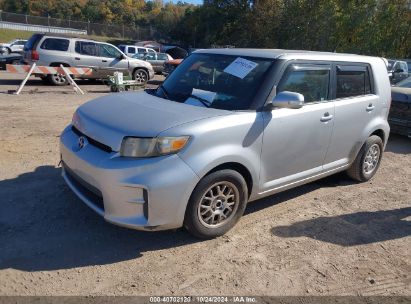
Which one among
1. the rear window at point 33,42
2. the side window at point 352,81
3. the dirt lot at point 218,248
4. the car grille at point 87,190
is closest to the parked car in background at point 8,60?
the rear window at point 33,42

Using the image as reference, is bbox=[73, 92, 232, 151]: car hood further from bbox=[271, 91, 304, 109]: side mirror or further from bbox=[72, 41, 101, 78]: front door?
bbox=[72, 41, 101, 78]: front door

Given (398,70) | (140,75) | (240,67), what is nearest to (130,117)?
(240,67)

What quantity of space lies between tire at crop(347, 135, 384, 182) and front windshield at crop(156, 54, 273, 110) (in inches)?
86.1

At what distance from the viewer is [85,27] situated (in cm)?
5834

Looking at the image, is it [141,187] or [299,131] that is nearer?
[141,187]

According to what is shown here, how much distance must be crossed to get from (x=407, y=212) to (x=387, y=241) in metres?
0.95

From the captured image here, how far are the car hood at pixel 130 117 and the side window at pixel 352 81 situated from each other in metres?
1.88

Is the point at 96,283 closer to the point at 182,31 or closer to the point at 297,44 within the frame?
the point at 297,44

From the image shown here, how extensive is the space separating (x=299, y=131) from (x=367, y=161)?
6.44 ft

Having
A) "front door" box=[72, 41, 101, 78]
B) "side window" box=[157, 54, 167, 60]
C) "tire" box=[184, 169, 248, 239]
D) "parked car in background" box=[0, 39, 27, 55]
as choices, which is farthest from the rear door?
"parked car in background" box=[0, 39, 27, 55]

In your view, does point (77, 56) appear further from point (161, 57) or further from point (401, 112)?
point (401, 112)

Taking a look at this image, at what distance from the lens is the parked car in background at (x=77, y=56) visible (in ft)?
46.8

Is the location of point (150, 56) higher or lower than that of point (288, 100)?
lower

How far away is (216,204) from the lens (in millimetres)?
3842
